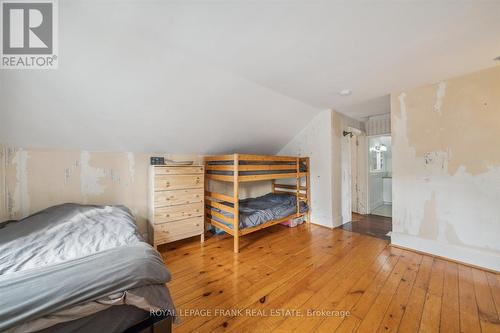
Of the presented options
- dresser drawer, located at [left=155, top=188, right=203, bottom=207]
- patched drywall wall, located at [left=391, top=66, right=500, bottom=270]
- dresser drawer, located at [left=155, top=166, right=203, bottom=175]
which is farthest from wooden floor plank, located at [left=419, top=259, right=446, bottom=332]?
dresser drawer, located at [left=155, top=166, right=203, bottom=175]

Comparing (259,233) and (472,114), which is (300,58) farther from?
(259,233)

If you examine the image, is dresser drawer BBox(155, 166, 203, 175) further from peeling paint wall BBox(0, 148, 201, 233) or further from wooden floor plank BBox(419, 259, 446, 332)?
wooden floor plank BBox(419, 259, 446, 332)

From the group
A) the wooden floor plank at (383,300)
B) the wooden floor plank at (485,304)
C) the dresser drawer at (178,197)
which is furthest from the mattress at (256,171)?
the wooden floor plank at (485,304)

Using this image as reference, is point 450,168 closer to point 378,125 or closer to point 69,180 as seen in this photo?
point 378,125

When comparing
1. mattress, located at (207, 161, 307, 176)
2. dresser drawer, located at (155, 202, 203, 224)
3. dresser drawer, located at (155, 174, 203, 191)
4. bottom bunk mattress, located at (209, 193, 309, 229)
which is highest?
mattress, located at (207, 161, 307, 176)

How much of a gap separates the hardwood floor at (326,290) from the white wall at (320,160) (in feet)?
3.13

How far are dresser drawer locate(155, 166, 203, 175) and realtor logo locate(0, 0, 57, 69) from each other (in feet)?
4.44

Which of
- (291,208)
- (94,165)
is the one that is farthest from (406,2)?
(94,165)

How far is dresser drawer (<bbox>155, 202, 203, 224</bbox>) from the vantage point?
2405 millimetres

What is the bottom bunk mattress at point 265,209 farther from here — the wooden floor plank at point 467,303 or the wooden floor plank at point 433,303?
the wooden floor plank at point 467,303

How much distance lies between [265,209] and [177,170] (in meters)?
1.49

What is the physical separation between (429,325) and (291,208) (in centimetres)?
209

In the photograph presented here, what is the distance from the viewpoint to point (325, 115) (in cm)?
Result: 346

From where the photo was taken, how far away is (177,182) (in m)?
2.57
